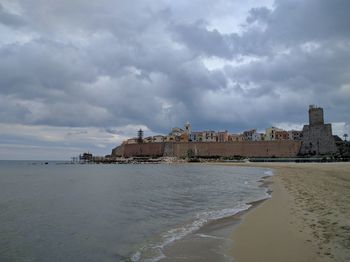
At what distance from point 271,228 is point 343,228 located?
1.79m

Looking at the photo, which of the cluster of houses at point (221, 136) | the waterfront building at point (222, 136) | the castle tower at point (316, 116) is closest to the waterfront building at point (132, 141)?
the cluster of houses at point (221, 136)

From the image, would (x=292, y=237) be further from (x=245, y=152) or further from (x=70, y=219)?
(x=245, y=152)

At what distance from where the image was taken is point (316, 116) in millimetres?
93125

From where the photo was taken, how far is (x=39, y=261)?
6.63m

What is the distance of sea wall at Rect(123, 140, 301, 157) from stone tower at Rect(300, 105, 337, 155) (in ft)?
15.4

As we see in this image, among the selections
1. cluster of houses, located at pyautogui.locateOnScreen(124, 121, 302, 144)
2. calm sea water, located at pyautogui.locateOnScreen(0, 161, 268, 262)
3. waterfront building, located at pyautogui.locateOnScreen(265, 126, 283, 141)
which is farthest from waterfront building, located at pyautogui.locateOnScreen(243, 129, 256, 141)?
calm sea water, located at pyautogui.locateOnScreen(0, 161, 268, 262)

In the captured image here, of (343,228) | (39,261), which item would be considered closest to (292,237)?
(343,228)

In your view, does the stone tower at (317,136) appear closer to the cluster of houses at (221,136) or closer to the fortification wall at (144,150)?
the cluster of houses at (221,136)

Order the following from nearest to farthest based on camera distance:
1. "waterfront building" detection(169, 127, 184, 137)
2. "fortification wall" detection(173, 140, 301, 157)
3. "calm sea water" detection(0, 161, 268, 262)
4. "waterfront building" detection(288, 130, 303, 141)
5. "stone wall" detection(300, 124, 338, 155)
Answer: "calm sea water" detection(0, 161, 268, 262)
"stone wall" detection(300, 124, 338, 155)
"fortification wall" detection(173, 140, 301, 157)
"waterfront building" detection(288, 130, 303, 141)
"waterfront building" detection(169, 127, 184, 137)

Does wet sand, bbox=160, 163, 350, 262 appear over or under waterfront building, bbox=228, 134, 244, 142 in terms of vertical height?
under

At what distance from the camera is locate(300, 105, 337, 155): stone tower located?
90.5 metres

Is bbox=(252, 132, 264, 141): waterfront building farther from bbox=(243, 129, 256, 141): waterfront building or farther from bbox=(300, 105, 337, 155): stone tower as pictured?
bbox=(300, 105, 337, 155): stone tower

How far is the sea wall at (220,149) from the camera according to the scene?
100375mm

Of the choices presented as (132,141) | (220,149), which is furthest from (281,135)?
(132,141)
